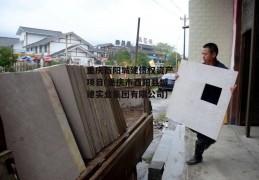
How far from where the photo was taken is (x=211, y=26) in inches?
299

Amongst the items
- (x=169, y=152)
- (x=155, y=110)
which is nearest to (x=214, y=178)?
(x=169, y=152)

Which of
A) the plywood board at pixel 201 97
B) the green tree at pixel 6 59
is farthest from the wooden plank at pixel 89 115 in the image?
the green tree at pixel 6 59

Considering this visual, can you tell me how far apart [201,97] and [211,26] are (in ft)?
14.4

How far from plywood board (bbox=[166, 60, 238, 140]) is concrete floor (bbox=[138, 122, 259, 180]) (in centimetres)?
55

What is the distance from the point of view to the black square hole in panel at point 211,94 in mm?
3672

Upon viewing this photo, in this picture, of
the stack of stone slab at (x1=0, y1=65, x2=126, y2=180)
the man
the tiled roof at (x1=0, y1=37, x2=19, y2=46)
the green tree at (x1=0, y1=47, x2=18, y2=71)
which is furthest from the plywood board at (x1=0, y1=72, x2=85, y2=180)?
the tiled roof at (x1=0, y1=37, x2=19, y2=46)

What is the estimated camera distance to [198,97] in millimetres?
3809

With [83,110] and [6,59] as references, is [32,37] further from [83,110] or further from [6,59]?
[83,110]

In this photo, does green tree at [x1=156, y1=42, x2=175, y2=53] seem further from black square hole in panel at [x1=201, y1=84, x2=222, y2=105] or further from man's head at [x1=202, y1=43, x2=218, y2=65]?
black square hole in panel at [x1=201, y1=84, x2=222, y2=105]

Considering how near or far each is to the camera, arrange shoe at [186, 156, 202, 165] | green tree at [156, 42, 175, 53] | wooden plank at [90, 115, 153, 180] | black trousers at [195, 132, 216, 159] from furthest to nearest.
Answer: green tree at [156, 42, 175, 53] → shoe at [186, 156, 202, 165] → black trousers at [195, 132, 216, 159] → wooden plank at [90, 115, 153, 180]

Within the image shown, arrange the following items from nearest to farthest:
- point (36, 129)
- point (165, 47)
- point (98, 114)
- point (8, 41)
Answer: point (36, 129) → point (98, 114) → point (8, 41) → point (165, 47)

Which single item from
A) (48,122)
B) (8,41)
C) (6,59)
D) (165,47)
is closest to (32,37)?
(8,41)

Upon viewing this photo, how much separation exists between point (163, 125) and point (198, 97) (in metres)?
5.68

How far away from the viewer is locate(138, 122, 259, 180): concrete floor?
379cm
